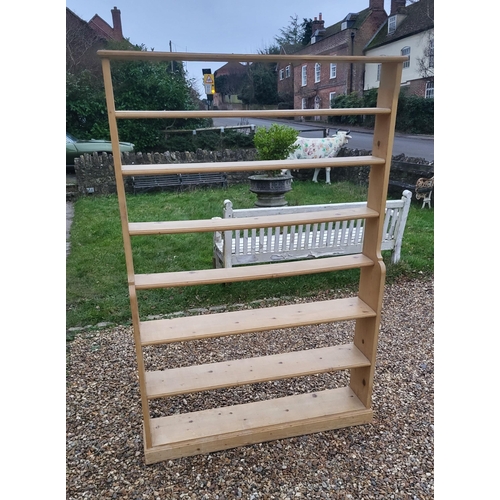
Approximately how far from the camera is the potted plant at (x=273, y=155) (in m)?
6.23

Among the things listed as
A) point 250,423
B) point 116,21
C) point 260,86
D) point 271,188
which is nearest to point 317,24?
point 116,21

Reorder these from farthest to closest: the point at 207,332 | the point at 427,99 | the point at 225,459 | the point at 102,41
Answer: the point at 427,99
the point at 102,41
the point at 225,459
the point at 207,332

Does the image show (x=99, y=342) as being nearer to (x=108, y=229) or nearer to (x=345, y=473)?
(x=345, y=473)

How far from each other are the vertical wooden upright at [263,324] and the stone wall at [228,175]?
5.85 meters

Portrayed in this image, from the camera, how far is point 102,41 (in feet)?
47.3

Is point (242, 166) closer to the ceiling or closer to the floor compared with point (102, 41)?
closer to the floor

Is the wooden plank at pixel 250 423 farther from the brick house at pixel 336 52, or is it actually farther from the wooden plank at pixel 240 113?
the brick house at pixel 336 52

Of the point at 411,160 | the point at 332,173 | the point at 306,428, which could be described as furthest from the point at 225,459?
the point at 332,173

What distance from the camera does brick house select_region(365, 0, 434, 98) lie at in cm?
1620

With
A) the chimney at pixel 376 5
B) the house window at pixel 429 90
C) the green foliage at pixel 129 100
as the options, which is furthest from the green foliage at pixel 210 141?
the chimney at pixel 376 5

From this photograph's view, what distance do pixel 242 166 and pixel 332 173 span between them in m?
8.35

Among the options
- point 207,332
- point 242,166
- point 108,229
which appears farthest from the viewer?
point 108,229

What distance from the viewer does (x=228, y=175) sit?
9.45 metres

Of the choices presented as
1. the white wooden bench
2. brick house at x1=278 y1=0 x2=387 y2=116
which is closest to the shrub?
the white wooden bench
